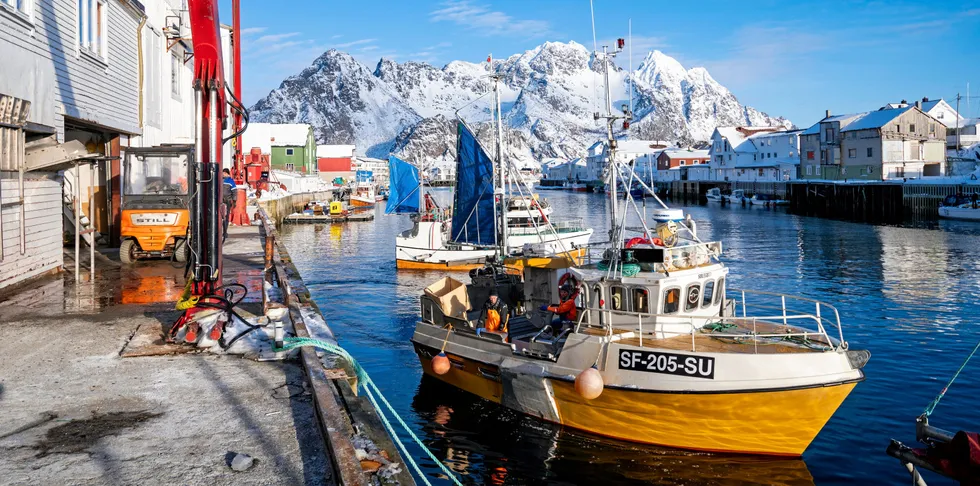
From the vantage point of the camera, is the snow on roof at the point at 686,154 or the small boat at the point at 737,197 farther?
the snow on roof at the point at 686,154

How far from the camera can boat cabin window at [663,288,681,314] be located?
14.0 m

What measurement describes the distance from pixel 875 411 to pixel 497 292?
8.58 metres

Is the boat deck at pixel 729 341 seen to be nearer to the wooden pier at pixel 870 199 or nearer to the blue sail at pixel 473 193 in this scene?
the blue sail at pixel 473 193

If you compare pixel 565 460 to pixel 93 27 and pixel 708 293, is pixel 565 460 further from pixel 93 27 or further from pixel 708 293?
pixel 93 27

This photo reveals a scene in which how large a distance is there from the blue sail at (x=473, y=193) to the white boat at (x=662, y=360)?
1961cm

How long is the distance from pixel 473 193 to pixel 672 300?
2305 centimetres

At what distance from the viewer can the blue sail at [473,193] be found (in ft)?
118

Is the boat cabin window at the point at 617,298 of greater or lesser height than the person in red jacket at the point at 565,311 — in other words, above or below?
above

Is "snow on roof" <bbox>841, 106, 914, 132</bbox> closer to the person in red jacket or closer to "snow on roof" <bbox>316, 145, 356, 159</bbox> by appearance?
the person in red jacket

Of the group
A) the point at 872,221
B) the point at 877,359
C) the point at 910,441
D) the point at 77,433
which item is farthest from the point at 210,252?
the point at 872,221

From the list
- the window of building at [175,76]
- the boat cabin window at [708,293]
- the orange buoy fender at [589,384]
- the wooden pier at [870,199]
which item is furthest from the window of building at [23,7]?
the wooden pier at [870,199]

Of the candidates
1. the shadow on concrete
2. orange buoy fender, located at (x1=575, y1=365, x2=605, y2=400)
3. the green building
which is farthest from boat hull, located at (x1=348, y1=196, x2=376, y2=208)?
the shadow on concrete

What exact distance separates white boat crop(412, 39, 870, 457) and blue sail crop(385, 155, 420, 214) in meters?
35.1

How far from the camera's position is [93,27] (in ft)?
74.3
